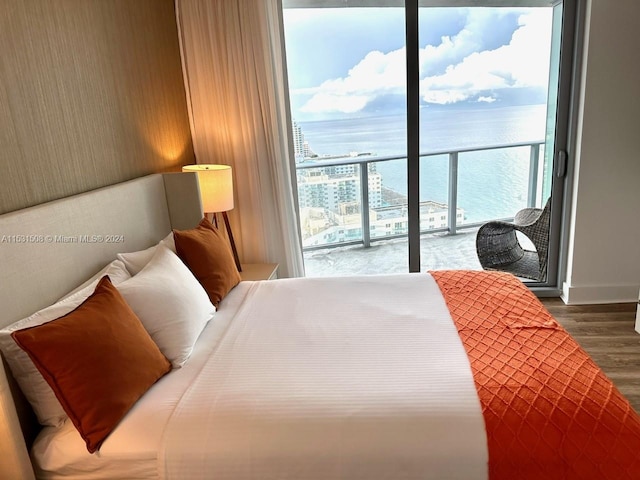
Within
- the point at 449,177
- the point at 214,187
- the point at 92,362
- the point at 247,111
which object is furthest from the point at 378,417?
the point at 449,177

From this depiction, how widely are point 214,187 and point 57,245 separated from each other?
1319mm

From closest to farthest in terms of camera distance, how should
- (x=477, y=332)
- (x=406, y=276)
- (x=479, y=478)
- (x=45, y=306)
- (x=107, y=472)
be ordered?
(x=479, y=478)
(x=107, y=472)
(x=45, y=306)
(x=477, y=332)
(x=406, y=276)

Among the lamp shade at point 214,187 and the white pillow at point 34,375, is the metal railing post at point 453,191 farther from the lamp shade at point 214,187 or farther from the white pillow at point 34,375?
the white pillow at point 34,375

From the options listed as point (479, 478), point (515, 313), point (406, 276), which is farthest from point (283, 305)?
point (479, 478)

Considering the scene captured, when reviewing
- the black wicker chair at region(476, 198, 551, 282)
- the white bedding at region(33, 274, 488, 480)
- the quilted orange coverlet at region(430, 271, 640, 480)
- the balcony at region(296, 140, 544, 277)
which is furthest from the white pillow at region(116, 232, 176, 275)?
the black wicker chair at region(476, 198, 551, 282)

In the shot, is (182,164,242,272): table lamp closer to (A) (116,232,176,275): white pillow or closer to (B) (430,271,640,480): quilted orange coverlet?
(A) (116,232,176,275): white pillow

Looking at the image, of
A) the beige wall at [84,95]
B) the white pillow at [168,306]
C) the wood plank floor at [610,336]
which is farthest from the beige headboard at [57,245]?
the wood plank floor at [610,336]

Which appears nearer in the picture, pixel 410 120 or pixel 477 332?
pixel 477 332

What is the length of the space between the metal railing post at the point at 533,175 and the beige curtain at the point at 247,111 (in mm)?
1885

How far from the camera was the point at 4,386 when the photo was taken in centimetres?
130

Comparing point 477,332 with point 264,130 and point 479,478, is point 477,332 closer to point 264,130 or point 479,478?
point 479,478

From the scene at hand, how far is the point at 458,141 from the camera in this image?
3.72 meters

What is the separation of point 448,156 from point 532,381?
2.86 metres

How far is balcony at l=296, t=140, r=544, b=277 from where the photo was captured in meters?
3.67
